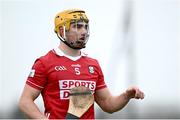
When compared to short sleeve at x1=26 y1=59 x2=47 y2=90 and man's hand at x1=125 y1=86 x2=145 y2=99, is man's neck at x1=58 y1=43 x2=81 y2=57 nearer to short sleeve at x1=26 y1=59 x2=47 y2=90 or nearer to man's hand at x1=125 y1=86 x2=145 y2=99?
short sleeve at x1=26 y1=59 x2=47 y2=90

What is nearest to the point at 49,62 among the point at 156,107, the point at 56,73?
the point at 56,73

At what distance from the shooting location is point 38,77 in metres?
6.80

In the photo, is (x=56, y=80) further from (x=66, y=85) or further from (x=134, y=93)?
(x=134, y=93)

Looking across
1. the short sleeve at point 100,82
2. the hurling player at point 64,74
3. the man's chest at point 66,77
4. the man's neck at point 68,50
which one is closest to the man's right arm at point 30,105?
the hurling player at point 64,74

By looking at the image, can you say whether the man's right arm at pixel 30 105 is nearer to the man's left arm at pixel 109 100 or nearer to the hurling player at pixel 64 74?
the hurling player at pixel 64 74

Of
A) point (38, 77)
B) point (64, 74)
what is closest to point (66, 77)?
point (64, 74)

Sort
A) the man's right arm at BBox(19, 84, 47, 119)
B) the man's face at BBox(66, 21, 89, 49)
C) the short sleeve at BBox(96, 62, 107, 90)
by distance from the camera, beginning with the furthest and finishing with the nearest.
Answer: the short sleeve at BBox(96, 62, 107, 90), the man's face at BBox(66, 21, 89, 49), the man's right arm at BBox(19, 84, 47, 119)

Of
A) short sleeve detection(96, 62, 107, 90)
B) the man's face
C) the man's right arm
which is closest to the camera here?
the man's right arm

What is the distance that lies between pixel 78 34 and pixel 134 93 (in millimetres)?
655

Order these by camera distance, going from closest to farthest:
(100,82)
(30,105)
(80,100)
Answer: (30,105) → (80,100) → (100,82)

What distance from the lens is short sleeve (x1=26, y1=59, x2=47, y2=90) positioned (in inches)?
268

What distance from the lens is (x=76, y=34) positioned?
22.6 ft

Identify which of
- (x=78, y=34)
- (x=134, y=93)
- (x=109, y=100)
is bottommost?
(x=109, y=100)

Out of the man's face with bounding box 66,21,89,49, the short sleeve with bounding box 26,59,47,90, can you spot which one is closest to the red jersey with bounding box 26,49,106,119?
the short sleeve with bounding box 26,59,47,90
